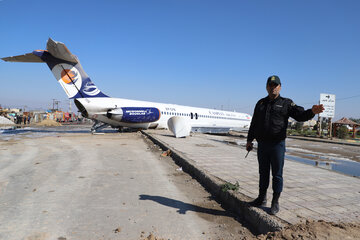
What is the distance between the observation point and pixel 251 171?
235 inches

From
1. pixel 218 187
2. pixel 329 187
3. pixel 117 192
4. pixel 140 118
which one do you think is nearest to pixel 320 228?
pixel 218 187

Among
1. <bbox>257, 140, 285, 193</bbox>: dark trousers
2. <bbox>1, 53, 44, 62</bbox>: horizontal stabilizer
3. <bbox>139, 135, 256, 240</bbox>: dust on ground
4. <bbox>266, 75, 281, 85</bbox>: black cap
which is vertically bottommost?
<bbox>139, 135, 256, 240</bbox>: dust on ground

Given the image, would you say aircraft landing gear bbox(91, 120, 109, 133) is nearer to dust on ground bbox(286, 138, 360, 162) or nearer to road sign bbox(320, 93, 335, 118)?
dust on ground bbox(286, 138, 360, 162)

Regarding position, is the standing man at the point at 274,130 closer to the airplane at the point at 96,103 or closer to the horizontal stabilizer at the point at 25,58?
the airplane at the point at 96,103

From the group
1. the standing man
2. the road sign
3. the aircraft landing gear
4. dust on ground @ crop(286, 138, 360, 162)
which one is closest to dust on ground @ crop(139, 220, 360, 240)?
the standing man

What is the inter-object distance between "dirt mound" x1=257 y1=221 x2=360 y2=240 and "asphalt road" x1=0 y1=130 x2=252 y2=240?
0.52 m

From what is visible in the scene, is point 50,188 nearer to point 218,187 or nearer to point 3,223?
point 3,223

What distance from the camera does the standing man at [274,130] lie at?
318cm

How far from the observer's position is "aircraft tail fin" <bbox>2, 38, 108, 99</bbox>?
16.1 m

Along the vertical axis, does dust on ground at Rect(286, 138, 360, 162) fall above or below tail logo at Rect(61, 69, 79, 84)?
below

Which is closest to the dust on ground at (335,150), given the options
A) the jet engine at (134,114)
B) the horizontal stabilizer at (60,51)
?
the jet engine at (134,114)

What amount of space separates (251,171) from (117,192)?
327 cm

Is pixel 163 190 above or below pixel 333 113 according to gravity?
below

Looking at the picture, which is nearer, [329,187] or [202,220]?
[202,220]
